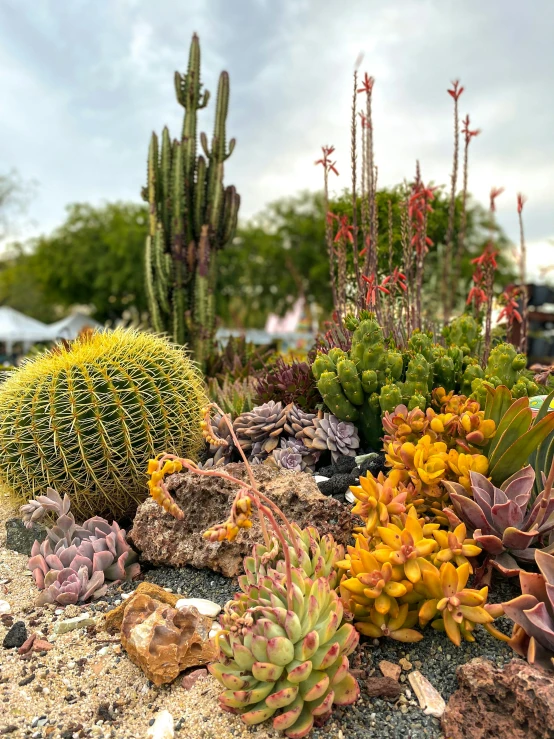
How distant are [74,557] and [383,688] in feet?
5.07

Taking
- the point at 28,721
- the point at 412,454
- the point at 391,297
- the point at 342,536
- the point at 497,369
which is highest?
the point at 391,297

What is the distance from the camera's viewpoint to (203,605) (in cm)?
235

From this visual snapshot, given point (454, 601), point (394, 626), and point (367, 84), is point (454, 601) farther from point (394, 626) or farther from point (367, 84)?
point (367, 84)

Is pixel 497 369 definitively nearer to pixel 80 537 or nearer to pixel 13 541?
pixel 80 537

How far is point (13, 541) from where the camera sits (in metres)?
3.21

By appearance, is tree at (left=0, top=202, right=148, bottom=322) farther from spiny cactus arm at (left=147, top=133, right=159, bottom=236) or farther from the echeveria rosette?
the echeveria rosette

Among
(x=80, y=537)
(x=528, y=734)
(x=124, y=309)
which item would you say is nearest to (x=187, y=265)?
(x=80, y=537)

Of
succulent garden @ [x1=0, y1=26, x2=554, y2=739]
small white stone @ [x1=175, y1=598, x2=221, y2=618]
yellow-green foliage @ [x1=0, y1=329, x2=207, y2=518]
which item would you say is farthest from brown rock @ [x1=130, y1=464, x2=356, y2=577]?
yellow-green foliage @ [x1=0, y1=329, x2=207, y2=518]

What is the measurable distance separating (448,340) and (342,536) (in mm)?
2001

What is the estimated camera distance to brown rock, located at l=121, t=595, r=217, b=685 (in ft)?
6.44

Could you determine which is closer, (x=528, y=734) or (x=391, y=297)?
(x=528, y=734)

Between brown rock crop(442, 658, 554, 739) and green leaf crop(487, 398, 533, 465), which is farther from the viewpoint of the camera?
green leaf crop(487, 398, 533, 465)

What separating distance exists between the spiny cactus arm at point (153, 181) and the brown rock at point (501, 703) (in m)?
6.35

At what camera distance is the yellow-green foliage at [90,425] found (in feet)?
10.3
